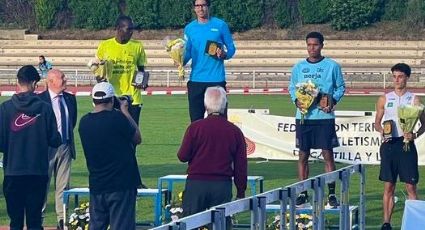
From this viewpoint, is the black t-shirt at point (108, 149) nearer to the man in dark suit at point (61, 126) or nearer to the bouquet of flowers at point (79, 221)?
the bouquet of flowers at point (79, 221)

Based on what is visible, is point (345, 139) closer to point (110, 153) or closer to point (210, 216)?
point (110, 153)

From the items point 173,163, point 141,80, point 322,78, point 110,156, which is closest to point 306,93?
point 322,78

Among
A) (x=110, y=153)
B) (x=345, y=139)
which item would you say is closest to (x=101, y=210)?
(x=110, y=153)

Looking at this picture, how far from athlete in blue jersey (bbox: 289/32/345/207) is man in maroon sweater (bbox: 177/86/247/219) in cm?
374

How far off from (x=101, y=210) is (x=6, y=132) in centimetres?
142

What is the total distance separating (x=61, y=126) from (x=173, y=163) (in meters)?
7.86

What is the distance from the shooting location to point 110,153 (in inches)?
411

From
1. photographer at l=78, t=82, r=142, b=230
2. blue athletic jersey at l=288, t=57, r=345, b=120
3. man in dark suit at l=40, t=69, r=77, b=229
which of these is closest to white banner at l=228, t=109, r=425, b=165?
blue athletic jersey at l=288, t=57, r=345, b=120

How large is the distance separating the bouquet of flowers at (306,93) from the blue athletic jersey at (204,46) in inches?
34.2

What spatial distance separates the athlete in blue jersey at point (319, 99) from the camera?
1392 cm

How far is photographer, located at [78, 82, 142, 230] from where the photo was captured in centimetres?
1041

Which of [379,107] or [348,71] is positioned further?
[348,71]

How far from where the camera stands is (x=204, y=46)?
13906 mm

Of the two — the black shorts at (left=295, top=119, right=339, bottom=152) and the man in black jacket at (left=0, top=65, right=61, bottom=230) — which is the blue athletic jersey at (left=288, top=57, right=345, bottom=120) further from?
the man in black jacket at (left=0, top=65, right=61, bottom=230)
